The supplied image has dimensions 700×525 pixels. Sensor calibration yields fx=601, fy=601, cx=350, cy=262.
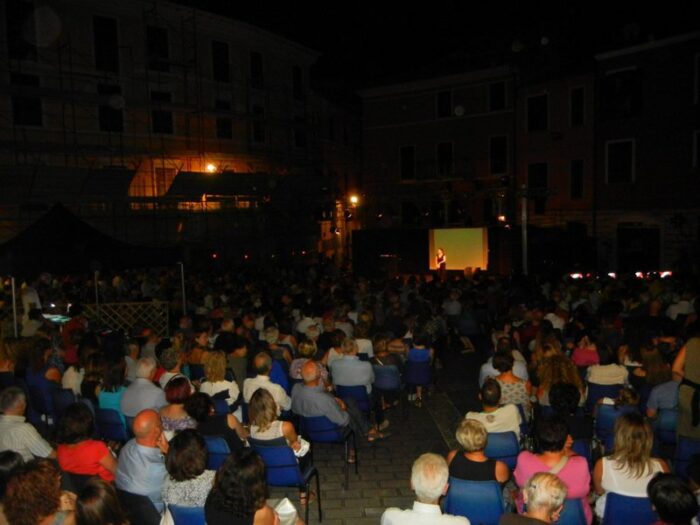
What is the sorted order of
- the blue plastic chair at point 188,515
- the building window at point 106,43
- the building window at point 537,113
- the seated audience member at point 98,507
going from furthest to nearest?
1. the building window at point 537,113
2. the building window at point 106,43
3. the blue plastic chair at point 188,515
4. the seated audience member at point 98,507

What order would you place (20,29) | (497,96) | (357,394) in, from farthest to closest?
(497,96)
(20,29)
(357,394)

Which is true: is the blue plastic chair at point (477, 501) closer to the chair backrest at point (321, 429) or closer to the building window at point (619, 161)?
the chair backrest at point (321, 429)

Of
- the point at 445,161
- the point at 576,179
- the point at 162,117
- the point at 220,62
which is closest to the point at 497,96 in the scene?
the point at 445,161

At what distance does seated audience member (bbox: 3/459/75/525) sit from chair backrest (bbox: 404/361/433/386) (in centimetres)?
577

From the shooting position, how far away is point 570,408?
568 centimetres

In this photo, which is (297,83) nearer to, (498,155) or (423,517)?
(498,155)

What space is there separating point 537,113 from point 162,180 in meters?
16.8

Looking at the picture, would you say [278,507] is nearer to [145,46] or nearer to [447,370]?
[447,370]

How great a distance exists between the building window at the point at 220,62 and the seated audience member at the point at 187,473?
2629cm

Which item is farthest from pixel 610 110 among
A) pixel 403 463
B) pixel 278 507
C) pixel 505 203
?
pixel 278 507

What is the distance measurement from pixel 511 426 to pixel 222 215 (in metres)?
22.2

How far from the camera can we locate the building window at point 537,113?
26.8 meters

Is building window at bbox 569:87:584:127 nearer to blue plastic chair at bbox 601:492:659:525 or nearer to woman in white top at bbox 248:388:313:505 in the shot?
woman in white top at bbox 248:388:313:505

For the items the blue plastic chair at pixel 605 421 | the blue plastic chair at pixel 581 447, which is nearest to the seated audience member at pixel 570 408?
the blue plastic chair at pixel 581 447
